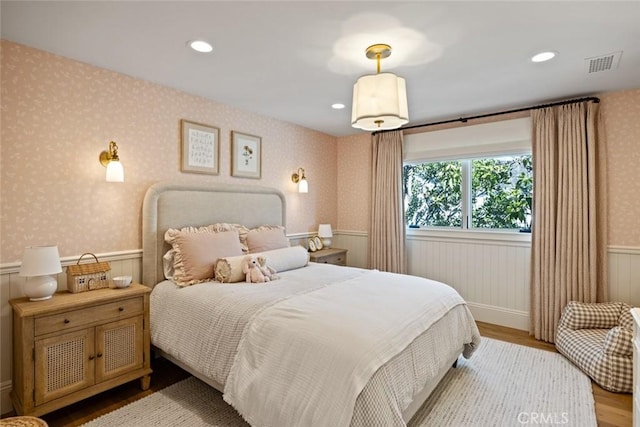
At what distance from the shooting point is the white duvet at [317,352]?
151 cm

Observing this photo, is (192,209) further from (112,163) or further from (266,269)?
(266,269)

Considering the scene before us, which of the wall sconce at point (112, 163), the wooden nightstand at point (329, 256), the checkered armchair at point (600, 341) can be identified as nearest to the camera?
the checkered armchair at point (600, 341)

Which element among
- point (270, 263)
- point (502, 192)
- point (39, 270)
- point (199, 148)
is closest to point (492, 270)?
point (502, 192)

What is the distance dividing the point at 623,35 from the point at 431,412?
2656 millimetres

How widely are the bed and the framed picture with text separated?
1.00 ft

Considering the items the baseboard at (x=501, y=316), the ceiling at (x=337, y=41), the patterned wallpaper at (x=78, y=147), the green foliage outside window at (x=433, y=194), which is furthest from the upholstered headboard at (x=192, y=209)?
the baseboard at (x=501, y=316)

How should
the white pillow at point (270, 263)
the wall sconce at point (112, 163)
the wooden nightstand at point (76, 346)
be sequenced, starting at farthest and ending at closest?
the white pillow at point (270, 263), the wall sconce at point (112, 163), the wooden nightstand at point (76, 346)

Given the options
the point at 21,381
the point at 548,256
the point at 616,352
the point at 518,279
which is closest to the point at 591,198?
the point at 548,256

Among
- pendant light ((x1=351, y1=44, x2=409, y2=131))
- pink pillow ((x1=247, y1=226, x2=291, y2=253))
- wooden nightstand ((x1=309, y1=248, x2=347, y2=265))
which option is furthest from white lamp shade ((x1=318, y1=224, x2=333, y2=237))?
pendant light ((x1=351, y1=44, x2=409, y2=131))

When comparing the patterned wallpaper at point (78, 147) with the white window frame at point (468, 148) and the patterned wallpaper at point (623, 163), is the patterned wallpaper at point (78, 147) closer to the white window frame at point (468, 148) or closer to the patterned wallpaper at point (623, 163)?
the white window frame at point (468, 148)

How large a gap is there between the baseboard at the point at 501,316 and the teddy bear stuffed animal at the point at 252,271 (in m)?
2.62

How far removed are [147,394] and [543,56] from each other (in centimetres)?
370

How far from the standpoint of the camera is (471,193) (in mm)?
4035

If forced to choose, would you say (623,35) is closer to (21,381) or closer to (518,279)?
(518,279)
